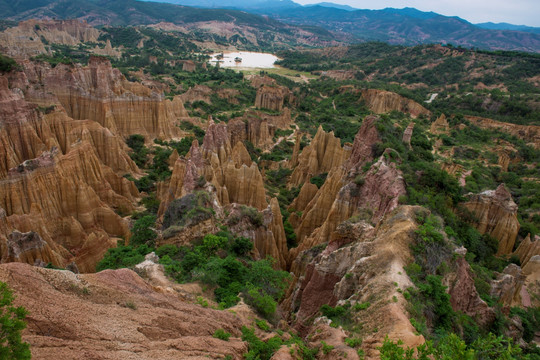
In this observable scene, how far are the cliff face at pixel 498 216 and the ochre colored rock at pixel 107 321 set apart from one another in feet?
68.6

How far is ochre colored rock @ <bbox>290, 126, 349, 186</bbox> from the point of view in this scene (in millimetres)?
37281

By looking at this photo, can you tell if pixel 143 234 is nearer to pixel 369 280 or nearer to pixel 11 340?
pixel 369 280

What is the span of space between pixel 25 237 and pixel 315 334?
15324 millimetres

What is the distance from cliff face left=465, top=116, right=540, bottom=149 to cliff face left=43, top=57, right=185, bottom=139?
55.9m

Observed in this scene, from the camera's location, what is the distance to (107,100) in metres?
40.2

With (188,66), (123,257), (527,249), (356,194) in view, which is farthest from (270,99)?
(123,257)

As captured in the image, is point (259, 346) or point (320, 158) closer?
point (259, 346)

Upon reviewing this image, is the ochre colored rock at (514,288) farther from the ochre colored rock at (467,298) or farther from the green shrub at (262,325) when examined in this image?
the green shrub at (262,325)

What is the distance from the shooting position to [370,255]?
13.7m

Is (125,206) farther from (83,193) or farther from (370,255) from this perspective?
(370,255)

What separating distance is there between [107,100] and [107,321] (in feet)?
123

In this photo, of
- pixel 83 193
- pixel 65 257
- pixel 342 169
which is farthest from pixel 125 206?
pixel 342 169

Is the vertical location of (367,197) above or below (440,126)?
above

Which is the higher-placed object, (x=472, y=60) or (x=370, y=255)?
(x=472, y=60)
